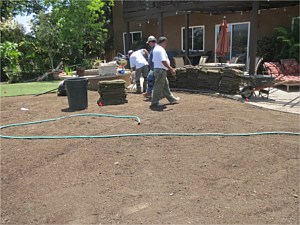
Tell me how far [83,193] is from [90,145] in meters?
1.65

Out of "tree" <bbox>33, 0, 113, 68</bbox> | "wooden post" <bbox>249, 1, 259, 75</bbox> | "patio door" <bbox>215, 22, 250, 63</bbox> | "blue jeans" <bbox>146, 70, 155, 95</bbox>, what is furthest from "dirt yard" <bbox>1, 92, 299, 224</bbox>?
"tree" <bbox>33, 0, 113, 68</bbox>

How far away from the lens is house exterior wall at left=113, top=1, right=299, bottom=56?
506 inches

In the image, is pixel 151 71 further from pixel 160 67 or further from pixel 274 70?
pixel 274 70

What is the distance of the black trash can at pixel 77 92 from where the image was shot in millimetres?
7941

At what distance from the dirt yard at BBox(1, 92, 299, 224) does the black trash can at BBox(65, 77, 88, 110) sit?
1.50m

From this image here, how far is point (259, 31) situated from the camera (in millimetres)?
13562

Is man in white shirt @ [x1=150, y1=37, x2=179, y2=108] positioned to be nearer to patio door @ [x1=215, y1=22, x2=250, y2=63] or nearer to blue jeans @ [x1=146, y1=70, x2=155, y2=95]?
blue jeans @ [x1=146, y1=70, x2=155, y2=95]

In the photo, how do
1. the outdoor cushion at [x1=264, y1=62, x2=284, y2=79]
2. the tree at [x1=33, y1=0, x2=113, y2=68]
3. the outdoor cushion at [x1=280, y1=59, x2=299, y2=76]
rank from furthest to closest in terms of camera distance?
the tree at [x1=33, y1=0, x2=113, y2=68] → the outdoor cushion at [x1=280, y1=59, x2=299, y2=76] → the outdoor cushion at [x1=264, y1=62, x2=284, y2=79]

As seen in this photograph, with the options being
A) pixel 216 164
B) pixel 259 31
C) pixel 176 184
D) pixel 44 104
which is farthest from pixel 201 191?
pixel 259 31

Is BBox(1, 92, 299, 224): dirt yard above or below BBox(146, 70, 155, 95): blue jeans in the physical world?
below

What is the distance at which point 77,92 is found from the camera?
26.4ft

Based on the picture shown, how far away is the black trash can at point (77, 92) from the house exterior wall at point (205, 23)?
899cm

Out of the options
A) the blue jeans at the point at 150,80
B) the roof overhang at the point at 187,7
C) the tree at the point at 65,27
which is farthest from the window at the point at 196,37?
the blue jeans at the point at 150,80

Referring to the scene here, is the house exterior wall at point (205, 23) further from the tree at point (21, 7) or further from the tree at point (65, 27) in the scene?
the tree at point (21, 7)
